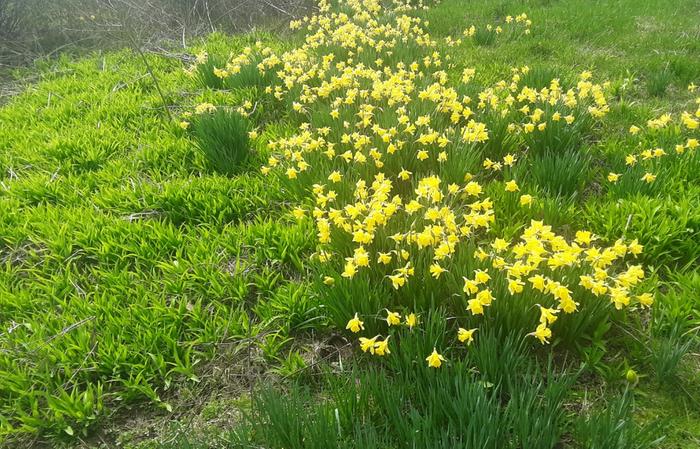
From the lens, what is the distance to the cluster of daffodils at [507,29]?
634 centimetres

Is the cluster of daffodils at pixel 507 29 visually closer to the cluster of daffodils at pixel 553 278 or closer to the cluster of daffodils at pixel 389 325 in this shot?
the cluster of daffodils at pixel 553 278

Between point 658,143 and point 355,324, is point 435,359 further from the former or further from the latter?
point 658,143

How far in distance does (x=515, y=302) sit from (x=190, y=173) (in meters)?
2.81

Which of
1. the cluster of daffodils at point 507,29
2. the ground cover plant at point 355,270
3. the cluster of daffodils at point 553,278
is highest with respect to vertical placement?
the cluster of daffodils at point 507,29

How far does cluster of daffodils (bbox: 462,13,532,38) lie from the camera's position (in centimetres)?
634

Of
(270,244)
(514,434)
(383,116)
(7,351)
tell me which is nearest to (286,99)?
(383,116)

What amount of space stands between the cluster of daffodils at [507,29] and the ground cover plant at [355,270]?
1866mm

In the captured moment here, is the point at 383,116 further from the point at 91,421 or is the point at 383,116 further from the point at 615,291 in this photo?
the point at 91,421

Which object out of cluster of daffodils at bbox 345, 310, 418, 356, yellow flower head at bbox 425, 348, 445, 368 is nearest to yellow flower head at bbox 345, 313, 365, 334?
cluster of daffodils at bbox 345, 310, 418, 356

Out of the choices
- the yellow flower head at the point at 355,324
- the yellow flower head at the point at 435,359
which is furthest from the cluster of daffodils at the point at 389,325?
the yellow flower head at the point at 435,359

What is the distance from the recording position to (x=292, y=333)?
250 cm

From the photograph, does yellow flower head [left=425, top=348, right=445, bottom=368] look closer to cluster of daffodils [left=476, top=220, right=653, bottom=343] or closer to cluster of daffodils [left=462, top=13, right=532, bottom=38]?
cluster of daffodils [left=476, top=220, right=653, bottom=343]

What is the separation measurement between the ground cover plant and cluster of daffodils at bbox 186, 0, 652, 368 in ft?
0.06

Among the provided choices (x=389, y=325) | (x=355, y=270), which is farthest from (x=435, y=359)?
(x=355, y=270)
